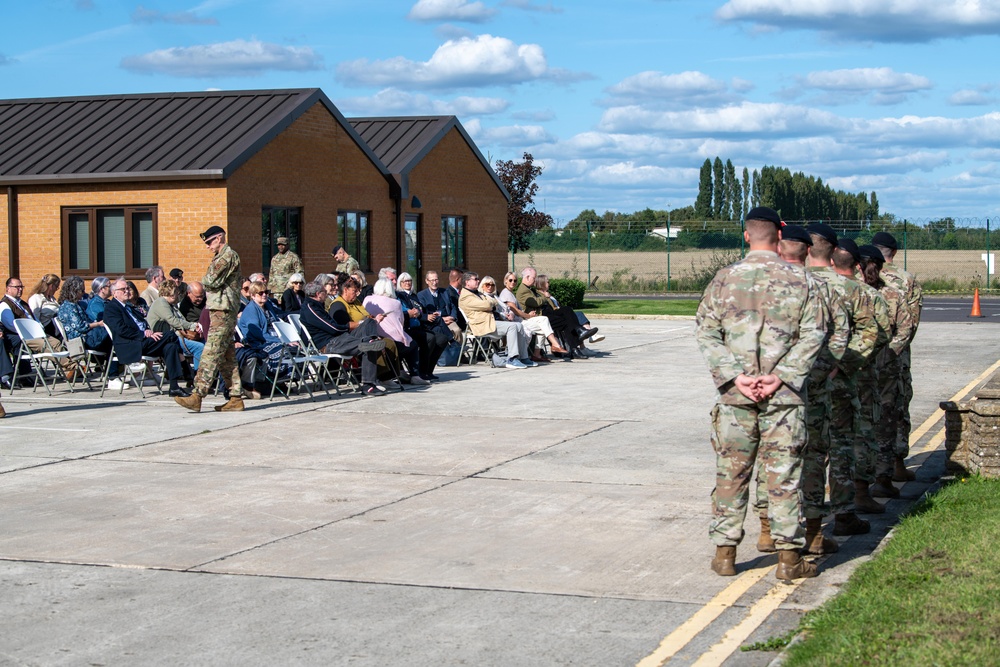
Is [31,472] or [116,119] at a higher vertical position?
[116,119]

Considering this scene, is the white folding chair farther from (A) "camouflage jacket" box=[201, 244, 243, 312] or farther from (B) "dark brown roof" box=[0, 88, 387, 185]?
(B) "dark brown roof" box=[0, 88, 387, 185]

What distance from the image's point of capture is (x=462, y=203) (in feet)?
110

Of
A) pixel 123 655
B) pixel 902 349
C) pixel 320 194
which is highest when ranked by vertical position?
pixel 320 194

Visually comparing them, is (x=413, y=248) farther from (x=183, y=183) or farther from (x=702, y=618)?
(x=702, y=618)

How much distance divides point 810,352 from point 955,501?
2.37 m

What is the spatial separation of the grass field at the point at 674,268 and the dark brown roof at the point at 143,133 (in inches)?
769

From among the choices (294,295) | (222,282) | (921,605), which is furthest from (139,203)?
(921,605)

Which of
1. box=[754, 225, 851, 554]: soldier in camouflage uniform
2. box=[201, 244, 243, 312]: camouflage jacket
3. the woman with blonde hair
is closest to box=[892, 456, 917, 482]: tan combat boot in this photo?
box=[754, 225, 851, 554]: soldier in camouflage uniform

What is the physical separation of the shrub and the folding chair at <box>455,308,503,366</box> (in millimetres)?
13885

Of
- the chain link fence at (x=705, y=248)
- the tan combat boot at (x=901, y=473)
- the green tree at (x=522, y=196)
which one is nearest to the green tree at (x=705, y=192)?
the chain link fence at (x=705, y=248)

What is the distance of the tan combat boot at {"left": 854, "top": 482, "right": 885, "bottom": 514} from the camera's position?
8352mm

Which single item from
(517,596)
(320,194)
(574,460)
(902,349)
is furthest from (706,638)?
(320,194)

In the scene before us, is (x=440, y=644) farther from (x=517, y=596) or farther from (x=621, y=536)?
(x=621, y=536)

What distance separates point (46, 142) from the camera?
25.4 metres
